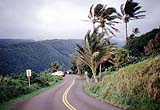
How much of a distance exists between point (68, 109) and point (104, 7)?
4515cm

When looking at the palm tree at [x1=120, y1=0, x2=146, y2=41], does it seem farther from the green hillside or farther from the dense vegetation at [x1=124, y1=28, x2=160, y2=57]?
the green hillside

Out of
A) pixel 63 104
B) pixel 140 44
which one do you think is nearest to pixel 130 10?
pixel 140 44

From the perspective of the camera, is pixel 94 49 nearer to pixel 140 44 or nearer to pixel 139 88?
pixel 139 88

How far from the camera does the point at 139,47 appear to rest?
68625 mm

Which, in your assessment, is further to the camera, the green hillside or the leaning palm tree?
the leaning palm tree

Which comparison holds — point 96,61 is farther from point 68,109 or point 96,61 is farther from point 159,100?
point 159,100

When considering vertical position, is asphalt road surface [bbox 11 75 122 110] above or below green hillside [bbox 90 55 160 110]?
below

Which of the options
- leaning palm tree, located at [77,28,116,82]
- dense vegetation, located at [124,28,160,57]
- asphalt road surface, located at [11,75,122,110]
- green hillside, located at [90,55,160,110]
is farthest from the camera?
dense vegetation, located at [124,28,160,57]

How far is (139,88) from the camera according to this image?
19.9 meters

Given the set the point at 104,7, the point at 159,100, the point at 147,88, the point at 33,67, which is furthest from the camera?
the point at 33,67

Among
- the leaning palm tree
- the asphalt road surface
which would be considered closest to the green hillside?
the asphalt road surface

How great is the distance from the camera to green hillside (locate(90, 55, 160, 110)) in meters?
17.8

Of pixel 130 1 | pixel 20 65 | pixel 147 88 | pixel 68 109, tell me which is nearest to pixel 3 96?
pixel 68 109

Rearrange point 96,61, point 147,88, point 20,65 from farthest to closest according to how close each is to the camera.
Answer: point 20,65
point 96,61
point 147,88
